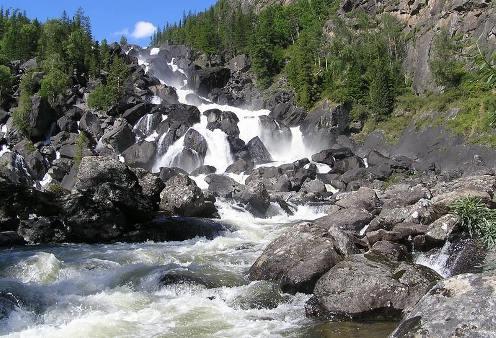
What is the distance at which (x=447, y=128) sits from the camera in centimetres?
5588

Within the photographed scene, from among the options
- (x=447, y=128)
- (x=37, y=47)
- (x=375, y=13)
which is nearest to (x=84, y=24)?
(x=37, y=47)

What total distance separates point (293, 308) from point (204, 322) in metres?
2.95

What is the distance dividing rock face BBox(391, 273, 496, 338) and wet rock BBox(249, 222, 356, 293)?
28.8 ft

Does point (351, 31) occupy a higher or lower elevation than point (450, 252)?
higher

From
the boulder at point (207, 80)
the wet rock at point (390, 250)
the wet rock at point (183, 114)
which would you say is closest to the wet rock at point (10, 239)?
the wet rock at point (390, 250)

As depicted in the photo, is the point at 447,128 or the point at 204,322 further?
the point at 447,128

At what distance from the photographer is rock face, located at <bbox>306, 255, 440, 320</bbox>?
14.0 meters

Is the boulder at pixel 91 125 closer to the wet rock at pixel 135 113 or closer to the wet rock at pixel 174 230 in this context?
the wet rock at pixel 135 113

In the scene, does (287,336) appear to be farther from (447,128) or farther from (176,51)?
(176,51)

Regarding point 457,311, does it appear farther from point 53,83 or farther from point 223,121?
point 53,83

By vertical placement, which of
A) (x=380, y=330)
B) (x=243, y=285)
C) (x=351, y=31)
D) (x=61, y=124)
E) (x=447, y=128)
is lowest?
(x=380, y=330)

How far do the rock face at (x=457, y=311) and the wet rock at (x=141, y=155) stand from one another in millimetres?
54667

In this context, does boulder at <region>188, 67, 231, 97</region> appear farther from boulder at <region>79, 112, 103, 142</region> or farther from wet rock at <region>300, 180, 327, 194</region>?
wet rock at <region>300, 180, 327, 194</region>

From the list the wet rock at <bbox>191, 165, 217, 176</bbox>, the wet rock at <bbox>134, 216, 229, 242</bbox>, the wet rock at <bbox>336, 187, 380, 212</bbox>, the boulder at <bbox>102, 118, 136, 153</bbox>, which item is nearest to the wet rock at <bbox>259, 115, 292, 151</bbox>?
the wet rock at <bbox>191, 165, 217, 176</bbox>
